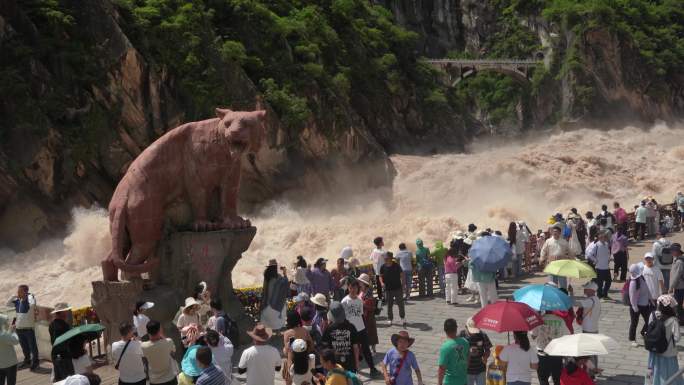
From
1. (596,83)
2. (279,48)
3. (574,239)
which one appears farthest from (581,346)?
(596,83)

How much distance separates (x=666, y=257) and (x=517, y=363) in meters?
6.31

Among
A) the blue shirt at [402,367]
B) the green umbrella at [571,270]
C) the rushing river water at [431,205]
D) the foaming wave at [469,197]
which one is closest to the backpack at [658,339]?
the green umbrella at [571,270]

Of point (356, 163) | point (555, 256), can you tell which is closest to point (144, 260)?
point (555, 256)

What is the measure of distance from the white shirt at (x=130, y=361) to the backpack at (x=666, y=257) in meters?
9.28

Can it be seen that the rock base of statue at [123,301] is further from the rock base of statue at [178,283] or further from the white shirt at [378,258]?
the white shirt at [378,258]

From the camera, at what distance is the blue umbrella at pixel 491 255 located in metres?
11.9

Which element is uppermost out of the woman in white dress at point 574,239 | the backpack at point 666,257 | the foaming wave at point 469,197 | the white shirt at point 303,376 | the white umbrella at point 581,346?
the white umbrella at point 581,346

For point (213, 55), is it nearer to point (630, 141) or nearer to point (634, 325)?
point (634, 325)

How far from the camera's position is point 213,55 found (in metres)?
32.2

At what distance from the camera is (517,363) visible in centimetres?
725

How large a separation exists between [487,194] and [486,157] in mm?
5065

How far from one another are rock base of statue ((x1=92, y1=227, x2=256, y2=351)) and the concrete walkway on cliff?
1.07m

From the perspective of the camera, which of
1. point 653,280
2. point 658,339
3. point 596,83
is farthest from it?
point 596,83

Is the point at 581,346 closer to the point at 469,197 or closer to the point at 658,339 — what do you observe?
the point at 658,339
